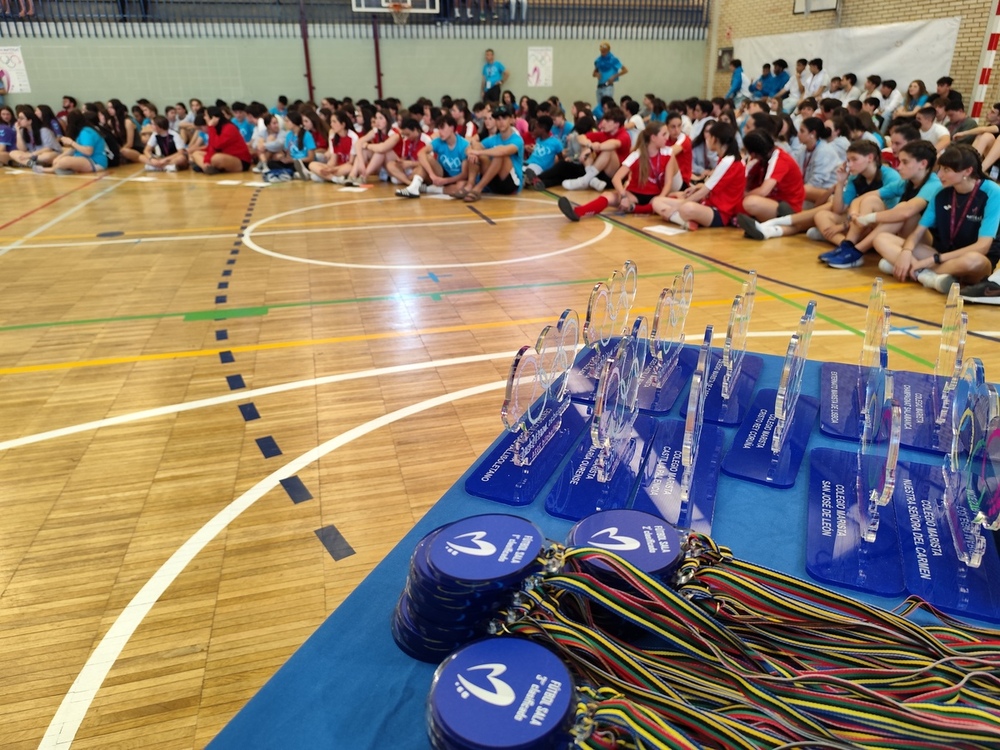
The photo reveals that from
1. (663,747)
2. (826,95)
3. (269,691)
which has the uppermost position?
(826,95)

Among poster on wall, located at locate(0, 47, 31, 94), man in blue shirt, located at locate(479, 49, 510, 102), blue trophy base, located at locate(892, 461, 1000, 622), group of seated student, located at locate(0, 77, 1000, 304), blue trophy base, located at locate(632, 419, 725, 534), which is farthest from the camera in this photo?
man in blue shirt, located at locate(479, 49, 510, 102)

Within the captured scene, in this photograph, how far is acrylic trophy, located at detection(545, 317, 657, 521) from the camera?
1.83 m

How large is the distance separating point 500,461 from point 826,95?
13361 mm

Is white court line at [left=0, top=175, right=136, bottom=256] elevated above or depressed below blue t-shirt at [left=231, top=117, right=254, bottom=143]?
below

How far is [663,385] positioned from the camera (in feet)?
8.48

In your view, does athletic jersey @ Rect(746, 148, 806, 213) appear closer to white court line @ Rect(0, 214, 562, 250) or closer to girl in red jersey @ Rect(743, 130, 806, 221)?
girl in red jersey @ Rect(743, 130, 806, 221)

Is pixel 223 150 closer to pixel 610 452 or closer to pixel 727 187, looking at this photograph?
pixel 727 187

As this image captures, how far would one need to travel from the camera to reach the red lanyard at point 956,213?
4.93 meters

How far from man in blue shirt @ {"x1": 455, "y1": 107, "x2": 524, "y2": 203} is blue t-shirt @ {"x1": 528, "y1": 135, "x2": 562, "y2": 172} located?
62 centimetres

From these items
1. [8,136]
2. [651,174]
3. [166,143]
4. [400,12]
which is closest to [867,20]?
[651,174]

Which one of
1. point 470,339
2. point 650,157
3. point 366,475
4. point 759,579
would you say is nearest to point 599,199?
point 650,157

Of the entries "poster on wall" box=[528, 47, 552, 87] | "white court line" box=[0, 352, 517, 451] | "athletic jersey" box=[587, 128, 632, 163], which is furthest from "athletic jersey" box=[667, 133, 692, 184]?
"poster on wall" box=[528, 47, 552, 87]

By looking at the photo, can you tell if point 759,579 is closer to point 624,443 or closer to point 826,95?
point 624,443

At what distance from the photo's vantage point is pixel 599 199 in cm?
779
